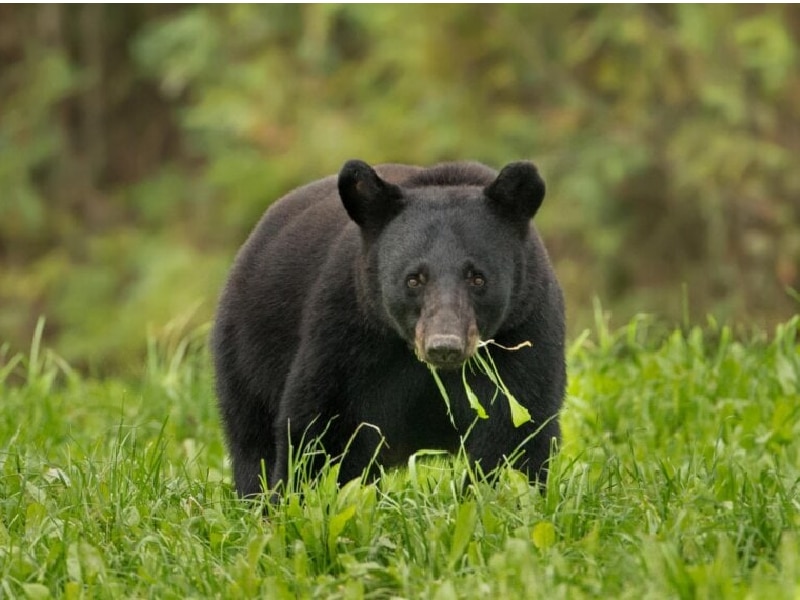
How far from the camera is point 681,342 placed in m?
6.47

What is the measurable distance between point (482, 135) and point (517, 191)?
27.8ft

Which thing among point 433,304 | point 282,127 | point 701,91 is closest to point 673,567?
point 433,304

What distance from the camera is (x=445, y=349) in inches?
165

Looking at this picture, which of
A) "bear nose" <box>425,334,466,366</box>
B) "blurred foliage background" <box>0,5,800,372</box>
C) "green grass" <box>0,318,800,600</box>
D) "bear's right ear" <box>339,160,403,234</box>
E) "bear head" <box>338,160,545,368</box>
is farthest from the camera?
"blurred foliage background" <box>0,5,800,372</box>

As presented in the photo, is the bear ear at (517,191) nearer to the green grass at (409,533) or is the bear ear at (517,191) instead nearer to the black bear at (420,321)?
the black bear at (420,321)

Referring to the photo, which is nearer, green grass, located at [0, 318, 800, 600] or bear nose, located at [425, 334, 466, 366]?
green grass, located at [0, 318, 800, 600]

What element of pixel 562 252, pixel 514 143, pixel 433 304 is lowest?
pixel 562 252

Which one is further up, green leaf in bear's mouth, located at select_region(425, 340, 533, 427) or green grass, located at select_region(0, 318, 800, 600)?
green leaf in bear's mouth, located at select_region(425, 340, 533, 427)

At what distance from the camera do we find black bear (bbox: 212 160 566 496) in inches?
177

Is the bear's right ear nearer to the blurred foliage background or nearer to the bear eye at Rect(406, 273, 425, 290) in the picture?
the bear eye at Rect(406, 273, 425, 290)

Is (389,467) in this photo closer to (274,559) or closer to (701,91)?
(274,559)

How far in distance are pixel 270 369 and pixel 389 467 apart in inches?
21.3

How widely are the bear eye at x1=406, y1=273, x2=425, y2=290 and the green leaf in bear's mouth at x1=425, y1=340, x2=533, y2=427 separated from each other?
0.24 m

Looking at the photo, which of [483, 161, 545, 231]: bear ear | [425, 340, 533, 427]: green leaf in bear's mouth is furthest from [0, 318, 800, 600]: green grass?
[483, 161, 545, 231]: bear ear
